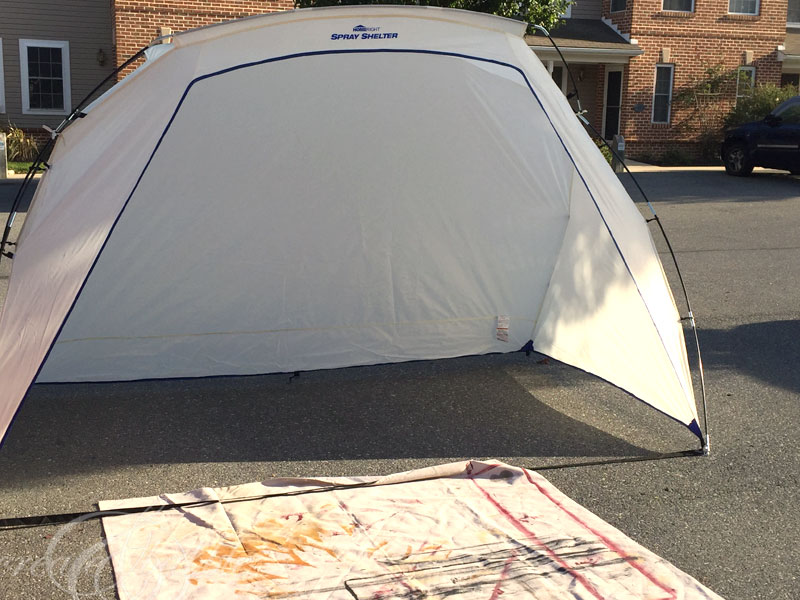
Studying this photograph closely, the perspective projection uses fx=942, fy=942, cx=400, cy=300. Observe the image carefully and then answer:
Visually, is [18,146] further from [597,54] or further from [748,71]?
[748,71]

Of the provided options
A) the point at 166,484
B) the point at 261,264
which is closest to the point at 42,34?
the point at 261,264

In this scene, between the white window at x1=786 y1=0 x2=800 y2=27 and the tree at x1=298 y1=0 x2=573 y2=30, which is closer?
the tree at x1=298 y1=0 x2=573 y2=30

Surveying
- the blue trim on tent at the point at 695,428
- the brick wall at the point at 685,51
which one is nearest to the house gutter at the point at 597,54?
the brick wall at the point at 685,51

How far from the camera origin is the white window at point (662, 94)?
875 inches

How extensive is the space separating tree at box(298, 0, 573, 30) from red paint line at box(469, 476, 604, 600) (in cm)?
1022

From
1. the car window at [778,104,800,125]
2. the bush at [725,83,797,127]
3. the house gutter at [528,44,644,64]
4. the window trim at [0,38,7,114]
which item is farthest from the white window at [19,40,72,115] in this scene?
the bush at [725,83,797,127]

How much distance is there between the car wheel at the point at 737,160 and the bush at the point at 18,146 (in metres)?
13.8

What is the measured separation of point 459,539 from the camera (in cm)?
377

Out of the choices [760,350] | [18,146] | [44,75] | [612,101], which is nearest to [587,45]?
[612,101]

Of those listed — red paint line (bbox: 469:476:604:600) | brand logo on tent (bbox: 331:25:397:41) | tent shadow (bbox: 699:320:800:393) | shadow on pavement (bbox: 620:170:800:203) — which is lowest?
shadow on pavement (bbox: 620:170:800:203)

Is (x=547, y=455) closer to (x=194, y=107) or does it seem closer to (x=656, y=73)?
A: (x=194, y=107)

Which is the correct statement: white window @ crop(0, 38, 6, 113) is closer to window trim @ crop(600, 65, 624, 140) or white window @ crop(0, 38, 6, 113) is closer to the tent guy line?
window trim @ crop(600, 65, 624, 140)

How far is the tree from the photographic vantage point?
541 inches

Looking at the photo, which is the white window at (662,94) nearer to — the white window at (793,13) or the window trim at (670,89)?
the window trim at (670,89)
